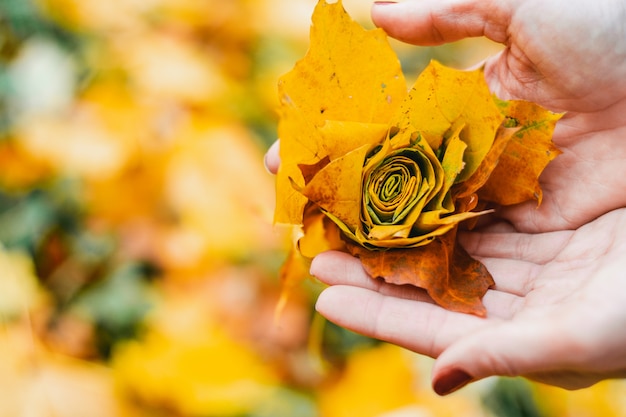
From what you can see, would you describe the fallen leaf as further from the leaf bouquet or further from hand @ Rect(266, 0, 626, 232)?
hand @ Rect(266, 0, 626, 232)

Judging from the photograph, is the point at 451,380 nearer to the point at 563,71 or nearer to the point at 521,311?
the point at 521,311

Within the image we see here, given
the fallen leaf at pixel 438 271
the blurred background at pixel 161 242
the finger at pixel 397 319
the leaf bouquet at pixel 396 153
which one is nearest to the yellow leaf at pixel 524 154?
the leaf bouquet at pixel 396 153

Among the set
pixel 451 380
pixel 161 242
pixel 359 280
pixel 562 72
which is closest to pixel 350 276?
pixel 359 280

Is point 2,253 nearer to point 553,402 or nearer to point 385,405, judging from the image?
point 385,405

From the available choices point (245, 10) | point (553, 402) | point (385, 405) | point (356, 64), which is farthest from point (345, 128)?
point (245, 10)

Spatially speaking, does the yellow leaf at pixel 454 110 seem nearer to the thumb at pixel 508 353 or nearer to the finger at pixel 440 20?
the finger at pixel 440 20

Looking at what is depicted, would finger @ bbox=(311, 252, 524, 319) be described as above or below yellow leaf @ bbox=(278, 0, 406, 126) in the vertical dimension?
below

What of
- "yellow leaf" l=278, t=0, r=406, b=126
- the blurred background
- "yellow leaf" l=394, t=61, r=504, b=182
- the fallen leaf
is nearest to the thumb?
the fallen leaf
